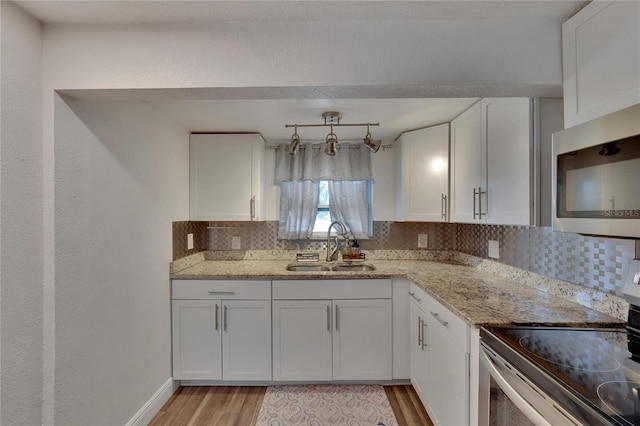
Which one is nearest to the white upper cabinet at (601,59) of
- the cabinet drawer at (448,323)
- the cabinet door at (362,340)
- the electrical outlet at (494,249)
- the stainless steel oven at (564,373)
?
the stainless steel oven at (564,373)

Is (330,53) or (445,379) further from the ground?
(330,53)

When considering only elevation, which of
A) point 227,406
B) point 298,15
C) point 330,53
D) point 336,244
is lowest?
point 227,406

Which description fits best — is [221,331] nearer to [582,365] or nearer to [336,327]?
[336,327]

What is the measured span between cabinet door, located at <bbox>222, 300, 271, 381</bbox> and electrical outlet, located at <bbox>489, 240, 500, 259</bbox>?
178cm

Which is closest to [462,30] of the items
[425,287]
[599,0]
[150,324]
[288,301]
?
[599,0]

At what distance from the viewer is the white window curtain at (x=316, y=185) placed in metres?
2.88

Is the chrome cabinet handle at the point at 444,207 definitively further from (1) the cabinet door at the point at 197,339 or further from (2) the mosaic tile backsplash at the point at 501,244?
(1) the cabinet door at the point at 197,339

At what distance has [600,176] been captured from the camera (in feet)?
3.05

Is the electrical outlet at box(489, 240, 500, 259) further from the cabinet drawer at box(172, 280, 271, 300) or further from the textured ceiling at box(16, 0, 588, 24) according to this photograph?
the cabinet drawer at box(172, 280, 271, 300)

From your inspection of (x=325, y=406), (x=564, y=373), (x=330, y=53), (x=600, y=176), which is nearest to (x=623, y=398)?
(x=564, y=373)

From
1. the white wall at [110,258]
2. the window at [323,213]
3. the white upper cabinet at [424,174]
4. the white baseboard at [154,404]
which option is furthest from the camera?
the window at [323,213]

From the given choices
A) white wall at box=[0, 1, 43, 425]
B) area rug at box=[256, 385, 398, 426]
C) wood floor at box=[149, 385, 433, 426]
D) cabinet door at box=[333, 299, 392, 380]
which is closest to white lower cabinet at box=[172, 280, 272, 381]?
wood floor at box=[149, 385, 433, 426]

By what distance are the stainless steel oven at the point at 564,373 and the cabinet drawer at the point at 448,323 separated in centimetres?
14

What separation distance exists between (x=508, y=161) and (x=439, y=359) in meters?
1.21
